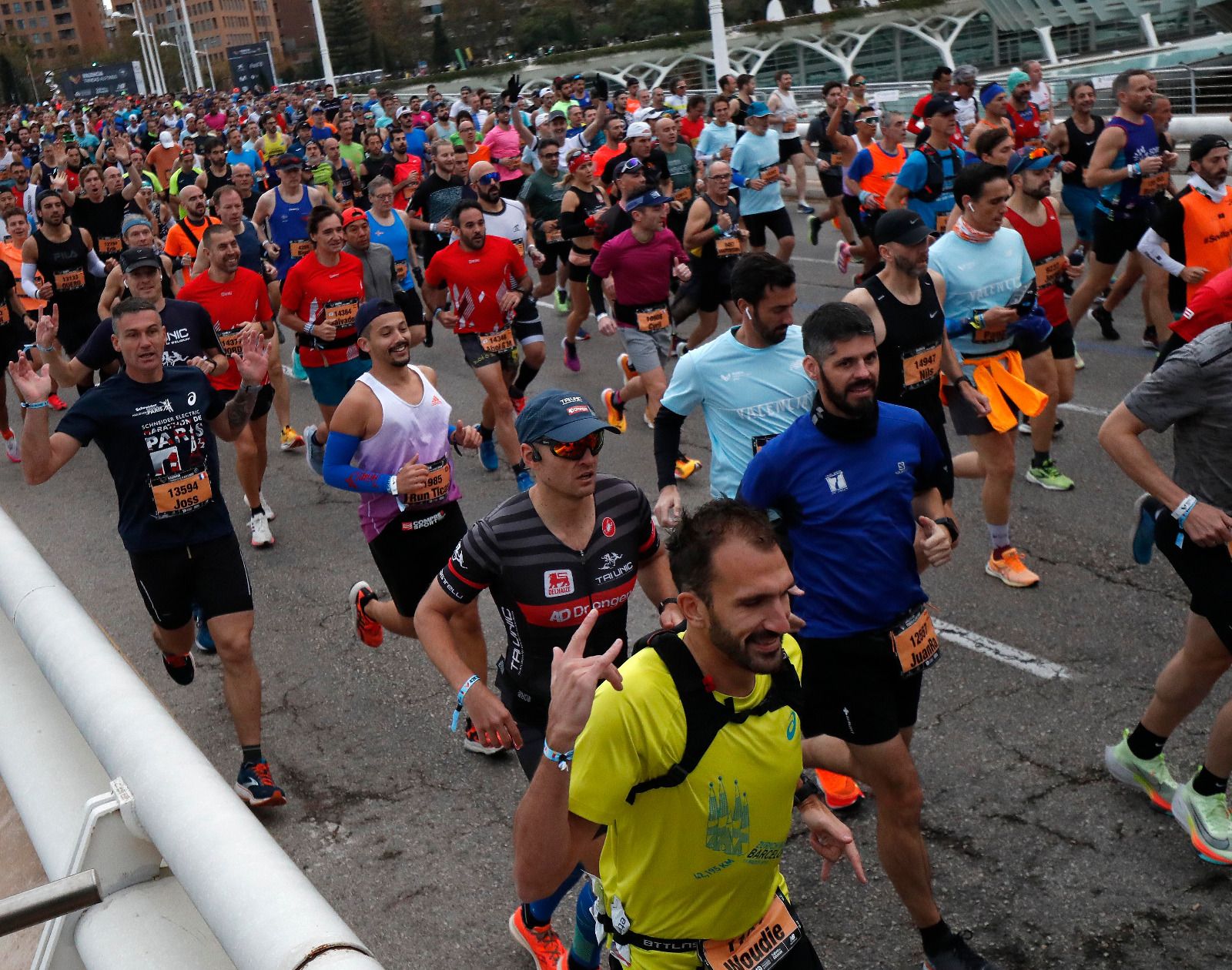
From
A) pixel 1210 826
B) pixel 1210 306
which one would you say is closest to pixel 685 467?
pixel 1210 306

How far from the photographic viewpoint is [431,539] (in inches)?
241

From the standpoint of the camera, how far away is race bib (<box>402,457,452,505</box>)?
5.86 m

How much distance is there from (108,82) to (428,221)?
3397 inches

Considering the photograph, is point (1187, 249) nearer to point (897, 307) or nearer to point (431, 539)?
point (897, 307)

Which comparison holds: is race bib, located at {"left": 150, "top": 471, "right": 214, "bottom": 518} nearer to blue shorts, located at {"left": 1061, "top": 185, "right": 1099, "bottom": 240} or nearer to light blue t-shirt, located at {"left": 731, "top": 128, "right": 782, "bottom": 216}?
blue shorts, located at {"left": 1061, "top": 185, "right": 1099, "bottom": 240}

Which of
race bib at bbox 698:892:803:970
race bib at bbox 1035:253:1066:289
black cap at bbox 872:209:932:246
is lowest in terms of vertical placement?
race bib at bbox 698:892:803:970

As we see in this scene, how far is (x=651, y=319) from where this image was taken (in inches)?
373

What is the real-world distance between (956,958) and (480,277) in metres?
6.32

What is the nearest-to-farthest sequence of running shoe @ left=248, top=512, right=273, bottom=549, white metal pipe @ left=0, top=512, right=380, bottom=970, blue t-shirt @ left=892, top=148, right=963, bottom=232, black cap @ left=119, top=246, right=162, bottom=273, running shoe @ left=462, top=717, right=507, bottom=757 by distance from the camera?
white metal pipe @ left=0, top=512, right=380, bottom=970
running shoe @ left=462, top=717, right=507, bottom=757
black cap @ left=119, top=246, right=162, bottom=273
running shoe @ left=248, top=512, right=273, bottom=549
blue t-shirt @ left=892, top=148, right=963, bottom=232

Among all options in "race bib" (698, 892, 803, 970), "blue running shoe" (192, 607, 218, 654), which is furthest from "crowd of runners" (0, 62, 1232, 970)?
"blue running shoe" (192, 607, 218, 654)

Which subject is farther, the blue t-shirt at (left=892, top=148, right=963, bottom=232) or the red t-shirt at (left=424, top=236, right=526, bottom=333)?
the blue t-shirt at (left=892, top=148, right=963, bottom=232)

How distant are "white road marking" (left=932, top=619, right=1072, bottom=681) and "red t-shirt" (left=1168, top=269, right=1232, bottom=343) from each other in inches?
62.9

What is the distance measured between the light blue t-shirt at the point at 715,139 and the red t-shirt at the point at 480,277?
25.8 ft

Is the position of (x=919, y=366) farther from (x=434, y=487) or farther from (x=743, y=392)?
(x=434, y=487)
